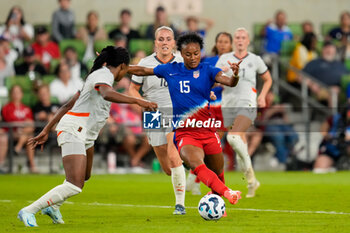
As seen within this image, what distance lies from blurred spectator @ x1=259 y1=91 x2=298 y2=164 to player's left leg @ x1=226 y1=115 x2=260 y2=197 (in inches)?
293

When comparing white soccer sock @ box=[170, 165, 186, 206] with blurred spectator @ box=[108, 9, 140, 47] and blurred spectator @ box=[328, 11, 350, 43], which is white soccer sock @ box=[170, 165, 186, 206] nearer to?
blurred spectator @ box=[108, 9, 140, 47]

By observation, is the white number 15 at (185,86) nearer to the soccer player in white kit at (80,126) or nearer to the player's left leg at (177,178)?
the soccer player in white kit at (80,126)

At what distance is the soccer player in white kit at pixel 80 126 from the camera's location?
864 cm

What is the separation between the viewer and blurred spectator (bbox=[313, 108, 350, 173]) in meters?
19.5

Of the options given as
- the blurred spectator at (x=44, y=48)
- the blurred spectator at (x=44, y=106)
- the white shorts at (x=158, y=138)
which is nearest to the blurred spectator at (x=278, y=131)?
the blurred spectator at (x=44, y=106)

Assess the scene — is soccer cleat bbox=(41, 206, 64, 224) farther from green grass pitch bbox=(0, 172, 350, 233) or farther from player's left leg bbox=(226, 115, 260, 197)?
player's left leg bbox=(226, 115, 260, 197)

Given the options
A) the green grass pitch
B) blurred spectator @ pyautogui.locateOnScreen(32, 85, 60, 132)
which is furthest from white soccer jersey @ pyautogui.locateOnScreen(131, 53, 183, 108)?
blurred spectator @ pyautogui.locateOnScreen(32, 85, 60, 132)

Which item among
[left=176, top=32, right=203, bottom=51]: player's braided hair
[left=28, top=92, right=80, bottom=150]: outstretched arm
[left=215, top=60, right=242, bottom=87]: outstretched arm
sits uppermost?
[left=176, top=32, right=203, bottom=51]: player's braided hair

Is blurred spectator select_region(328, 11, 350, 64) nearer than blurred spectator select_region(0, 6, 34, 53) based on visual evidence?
No

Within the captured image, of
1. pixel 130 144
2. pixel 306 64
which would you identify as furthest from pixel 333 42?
pixel 130 144

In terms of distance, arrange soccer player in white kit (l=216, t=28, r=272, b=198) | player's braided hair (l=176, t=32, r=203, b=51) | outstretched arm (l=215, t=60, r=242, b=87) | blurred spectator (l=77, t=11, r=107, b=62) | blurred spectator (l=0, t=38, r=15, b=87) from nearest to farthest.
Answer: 1. outstretched arm (l=215, t=60, r=242, b=87)
2. player's braided hair (l=176, t=32, r=203, b=51)
3. soccer player in white kit (l=216, t=28, r=272, b=198)
4. blurred spectator (l=0, t=38, r=15, b=87)
5. blurred spectator (l=77, t=11, r=107, b=62)

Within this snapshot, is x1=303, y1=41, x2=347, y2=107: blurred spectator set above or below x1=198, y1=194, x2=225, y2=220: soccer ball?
above

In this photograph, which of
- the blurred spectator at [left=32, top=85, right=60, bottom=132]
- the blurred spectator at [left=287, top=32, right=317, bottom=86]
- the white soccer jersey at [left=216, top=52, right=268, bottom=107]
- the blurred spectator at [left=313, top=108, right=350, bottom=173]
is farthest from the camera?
the blurred spectator at [left=287, top=32, right=317, bottom=86]

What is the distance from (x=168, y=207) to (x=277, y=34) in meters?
11.9
